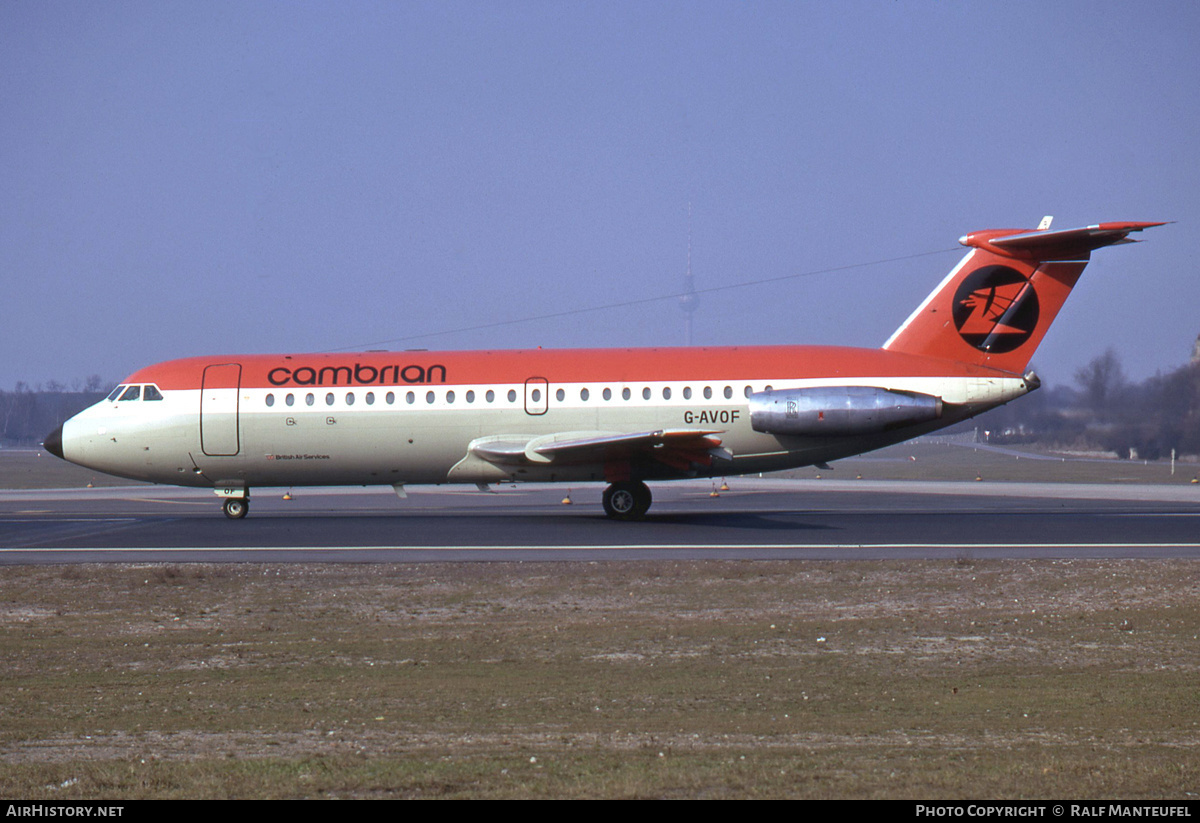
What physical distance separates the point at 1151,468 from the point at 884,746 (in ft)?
175

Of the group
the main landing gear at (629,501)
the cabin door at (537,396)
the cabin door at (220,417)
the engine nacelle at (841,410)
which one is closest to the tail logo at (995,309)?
the engine nacelle at (841,410)

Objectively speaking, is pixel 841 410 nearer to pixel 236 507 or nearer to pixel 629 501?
pixel 629 501

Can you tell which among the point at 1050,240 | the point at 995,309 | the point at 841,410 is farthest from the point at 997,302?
the point at 841,410

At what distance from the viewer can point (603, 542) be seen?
2123cm

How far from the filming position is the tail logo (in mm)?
25625

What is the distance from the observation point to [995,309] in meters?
25.7

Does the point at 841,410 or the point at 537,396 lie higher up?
the point at 537,396

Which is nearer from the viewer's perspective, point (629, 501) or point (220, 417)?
point (629, 501)

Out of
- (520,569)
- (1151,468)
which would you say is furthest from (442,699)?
(1151,468)

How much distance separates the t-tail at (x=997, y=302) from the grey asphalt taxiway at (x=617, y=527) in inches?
157

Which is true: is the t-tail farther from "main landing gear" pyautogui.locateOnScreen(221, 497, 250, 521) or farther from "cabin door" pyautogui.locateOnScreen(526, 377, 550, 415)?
"main landing gear" pyautogui.locateOnScreen(221, 497, 250, 521)

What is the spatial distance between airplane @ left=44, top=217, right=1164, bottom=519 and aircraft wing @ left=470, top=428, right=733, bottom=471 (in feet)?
0.17

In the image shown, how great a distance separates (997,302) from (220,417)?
19.1 meters

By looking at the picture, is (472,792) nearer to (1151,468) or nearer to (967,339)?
(967,339)
